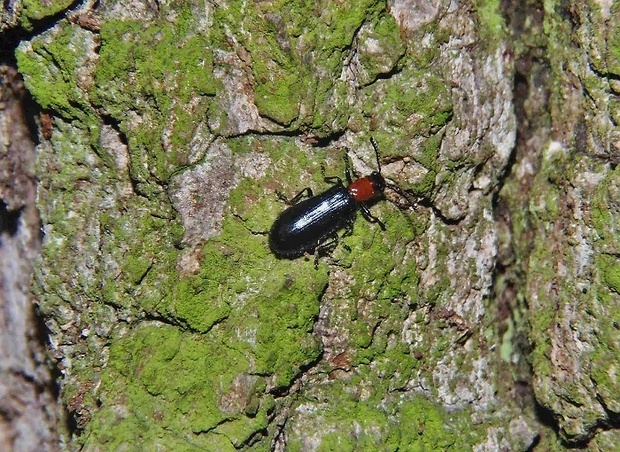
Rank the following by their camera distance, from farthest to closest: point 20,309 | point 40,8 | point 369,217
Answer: point 20,309 → point 369,217 → point 40,8

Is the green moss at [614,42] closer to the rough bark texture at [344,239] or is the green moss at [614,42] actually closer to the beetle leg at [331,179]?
the rough bark texture at [344,239]

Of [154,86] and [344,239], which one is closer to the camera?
[154,86]

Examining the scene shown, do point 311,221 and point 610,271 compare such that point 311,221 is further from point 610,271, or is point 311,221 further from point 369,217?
point 610,271

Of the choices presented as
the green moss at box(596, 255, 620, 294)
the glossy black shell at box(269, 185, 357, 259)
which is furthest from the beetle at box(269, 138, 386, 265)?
the green moss at box(596, 255, 620, 294)

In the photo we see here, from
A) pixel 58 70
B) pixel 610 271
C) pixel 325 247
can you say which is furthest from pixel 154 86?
pixel 610 271

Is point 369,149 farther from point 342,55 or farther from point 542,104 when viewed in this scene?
point 542,104

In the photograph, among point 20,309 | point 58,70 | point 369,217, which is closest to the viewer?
point 58,70

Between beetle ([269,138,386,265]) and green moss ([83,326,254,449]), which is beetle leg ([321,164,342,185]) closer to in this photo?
beetle ([269,138,386,265])
